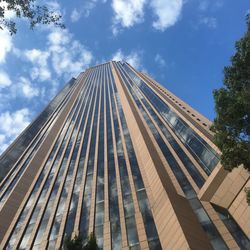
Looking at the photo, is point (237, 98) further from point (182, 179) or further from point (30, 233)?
point (30, 233)

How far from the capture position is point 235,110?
1802 cm

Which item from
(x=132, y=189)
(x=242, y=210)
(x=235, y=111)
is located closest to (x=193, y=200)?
(x=242, y=210)

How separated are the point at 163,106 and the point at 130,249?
34.3m

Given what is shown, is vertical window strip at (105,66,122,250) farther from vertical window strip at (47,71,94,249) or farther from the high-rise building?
vertical window strip at (47,71,94,249)

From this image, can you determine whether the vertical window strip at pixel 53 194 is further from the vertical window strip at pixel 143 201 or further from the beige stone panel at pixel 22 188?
the vertical window strip at pixel 143 201

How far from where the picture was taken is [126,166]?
1540 inches

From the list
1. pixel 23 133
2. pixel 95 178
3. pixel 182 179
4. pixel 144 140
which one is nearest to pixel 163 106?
pixel 144 140

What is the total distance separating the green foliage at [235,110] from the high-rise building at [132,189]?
242 inches

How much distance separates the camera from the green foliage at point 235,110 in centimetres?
1741

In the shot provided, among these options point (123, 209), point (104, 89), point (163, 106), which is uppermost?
point (104, 89)

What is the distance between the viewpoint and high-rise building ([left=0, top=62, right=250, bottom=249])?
2450cm

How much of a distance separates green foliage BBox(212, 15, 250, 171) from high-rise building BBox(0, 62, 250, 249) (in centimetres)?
615

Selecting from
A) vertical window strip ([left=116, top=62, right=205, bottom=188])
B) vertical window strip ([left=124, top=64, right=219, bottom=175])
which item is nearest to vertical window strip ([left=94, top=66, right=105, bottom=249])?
vertical window strip ([left=116, top=62, right=205, bottom=188])

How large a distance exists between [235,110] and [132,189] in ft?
60.0
